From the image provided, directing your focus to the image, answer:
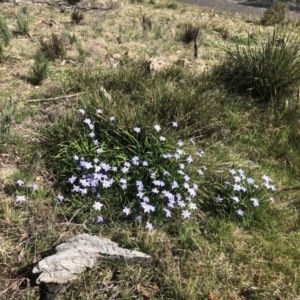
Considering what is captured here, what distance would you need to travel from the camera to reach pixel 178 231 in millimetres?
2654

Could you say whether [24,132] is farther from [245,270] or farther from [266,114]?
[266,114]

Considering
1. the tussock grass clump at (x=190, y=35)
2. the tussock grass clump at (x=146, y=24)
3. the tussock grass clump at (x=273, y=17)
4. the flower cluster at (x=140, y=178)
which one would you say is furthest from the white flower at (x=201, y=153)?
the tussock grass clump at (x=273, y=17)

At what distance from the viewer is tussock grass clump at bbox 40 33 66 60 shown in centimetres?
473

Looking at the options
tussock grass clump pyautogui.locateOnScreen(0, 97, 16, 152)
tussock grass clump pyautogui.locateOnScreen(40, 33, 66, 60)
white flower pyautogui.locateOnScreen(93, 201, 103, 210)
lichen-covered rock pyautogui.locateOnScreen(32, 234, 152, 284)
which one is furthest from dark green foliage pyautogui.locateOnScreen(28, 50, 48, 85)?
lichen-covered rock pyautogui.locateOnScreen(32, 234, 152, 284)

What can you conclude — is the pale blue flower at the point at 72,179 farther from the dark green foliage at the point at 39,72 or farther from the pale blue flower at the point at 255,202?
the dark green foliage at the point at 39,72

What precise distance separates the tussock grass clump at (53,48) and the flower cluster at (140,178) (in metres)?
1.94

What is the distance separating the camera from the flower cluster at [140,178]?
8.74ft

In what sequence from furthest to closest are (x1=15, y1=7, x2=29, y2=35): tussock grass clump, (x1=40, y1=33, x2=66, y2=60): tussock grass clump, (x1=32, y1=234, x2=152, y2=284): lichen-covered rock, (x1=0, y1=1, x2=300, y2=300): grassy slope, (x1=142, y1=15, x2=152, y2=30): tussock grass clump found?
(x1=142, y1=15, x2=152, y2=30): tussock grass clump
(x1=15, y1=7, x2=29, y2=35): tussock grass clump
(x1=40, y1=33, x2=66, y2=60): tussock grass clump
(x1=0, y1=1, x2=300, y2=300): grassy slope
(x1=32, y1=234, x2=152, y2=284): lichen-covered rock

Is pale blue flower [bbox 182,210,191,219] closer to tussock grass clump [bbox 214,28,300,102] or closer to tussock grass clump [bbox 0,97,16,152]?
tussock grass clump [bbox 0,97,16,152]

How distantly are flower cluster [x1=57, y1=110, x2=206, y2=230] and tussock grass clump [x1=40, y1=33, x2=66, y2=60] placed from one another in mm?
1938

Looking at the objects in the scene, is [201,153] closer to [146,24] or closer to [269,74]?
[269,74]

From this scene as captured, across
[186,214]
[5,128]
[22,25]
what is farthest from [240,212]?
[22,25]

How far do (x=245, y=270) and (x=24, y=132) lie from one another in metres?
2.15

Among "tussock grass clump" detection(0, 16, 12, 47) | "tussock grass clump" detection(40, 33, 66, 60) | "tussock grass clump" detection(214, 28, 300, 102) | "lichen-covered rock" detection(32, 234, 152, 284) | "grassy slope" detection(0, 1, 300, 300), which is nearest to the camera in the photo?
"lichen-covered rock" detection(32, 234, 152, 284)
